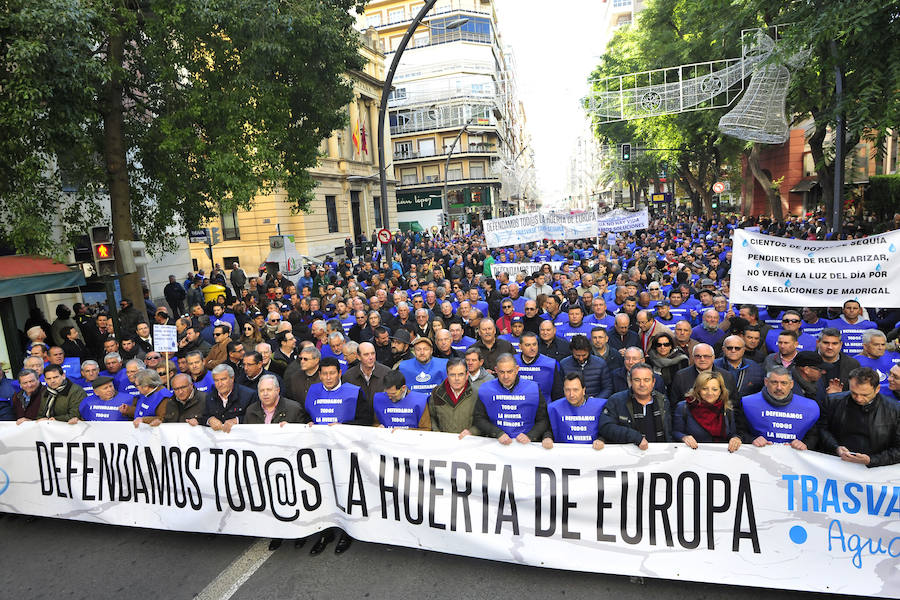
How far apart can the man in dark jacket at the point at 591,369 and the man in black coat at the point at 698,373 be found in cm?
68

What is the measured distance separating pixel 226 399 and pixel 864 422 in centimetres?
550

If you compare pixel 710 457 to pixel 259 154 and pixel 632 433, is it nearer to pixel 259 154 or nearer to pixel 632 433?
pixel 632 433

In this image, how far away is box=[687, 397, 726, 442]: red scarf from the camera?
187 inches

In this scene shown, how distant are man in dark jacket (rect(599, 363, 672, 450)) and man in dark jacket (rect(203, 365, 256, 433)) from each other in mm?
3421

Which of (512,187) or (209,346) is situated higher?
(512,187)

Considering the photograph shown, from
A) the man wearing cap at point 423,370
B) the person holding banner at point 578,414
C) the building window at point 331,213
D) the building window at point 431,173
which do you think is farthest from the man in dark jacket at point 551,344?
the building window at point 431,173

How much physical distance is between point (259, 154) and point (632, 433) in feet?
30.8

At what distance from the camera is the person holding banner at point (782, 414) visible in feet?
14.8

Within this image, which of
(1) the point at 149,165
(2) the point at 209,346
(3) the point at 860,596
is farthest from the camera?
(1) the point at 149,165

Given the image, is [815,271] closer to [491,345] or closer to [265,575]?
[491,345]

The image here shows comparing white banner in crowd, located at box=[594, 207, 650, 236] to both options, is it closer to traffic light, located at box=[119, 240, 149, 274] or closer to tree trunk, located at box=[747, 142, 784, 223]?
tree trunk, located at box=[747, 142, 784, 223]

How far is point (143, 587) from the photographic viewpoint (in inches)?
187

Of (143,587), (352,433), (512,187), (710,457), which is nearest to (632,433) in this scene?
(710,457)

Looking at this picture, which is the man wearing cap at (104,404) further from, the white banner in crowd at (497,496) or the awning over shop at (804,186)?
the awning over shop at (804,186)
